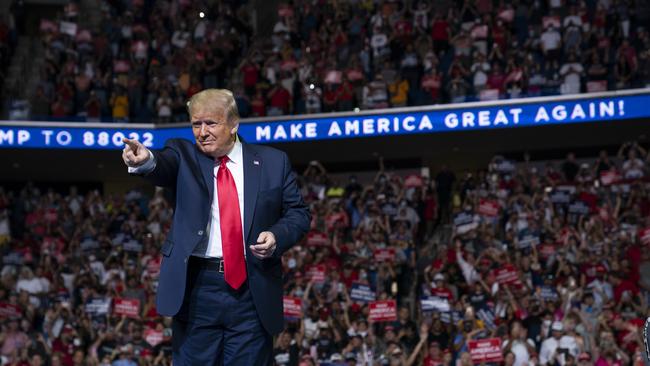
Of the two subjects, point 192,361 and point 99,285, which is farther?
point 99,285

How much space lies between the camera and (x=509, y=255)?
13.8m

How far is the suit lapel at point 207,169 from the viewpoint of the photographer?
3576mm

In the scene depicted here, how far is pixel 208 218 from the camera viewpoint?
3.54m

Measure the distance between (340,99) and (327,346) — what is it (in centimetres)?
633

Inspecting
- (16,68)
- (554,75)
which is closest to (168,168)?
(554,75)

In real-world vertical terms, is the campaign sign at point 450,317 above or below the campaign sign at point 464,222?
below

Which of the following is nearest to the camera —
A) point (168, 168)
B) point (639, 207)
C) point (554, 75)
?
point (168, 168)

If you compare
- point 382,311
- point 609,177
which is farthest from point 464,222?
point 382,311

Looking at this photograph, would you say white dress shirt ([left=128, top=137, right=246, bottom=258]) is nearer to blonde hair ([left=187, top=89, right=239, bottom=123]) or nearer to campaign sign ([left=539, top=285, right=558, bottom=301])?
blonde hair ([left=187, top=89, right=239, bottom=123])

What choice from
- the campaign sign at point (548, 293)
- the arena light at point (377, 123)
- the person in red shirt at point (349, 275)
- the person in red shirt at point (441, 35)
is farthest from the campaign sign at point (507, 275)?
the person in red shirt at point (441, 35)

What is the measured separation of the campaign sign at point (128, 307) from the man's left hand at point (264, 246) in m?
10.4

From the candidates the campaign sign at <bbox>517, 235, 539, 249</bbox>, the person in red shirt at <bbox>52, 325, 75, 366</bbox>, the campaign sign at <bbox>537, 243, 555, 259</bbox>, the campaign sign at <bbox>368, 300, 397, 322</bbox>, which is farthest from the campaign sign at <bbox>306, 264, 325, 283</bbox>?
the person in red shirt at <bbox>52, 325, 75, 366</bbox>

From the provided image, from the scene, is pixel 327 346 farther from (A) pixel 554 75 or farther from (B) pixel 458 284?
(A) pixel 554 75

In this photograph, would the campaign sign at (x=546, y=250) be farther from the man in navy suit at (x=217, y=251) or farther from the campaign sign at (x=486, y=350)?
the man in navy suit at (x=217, y=251)
